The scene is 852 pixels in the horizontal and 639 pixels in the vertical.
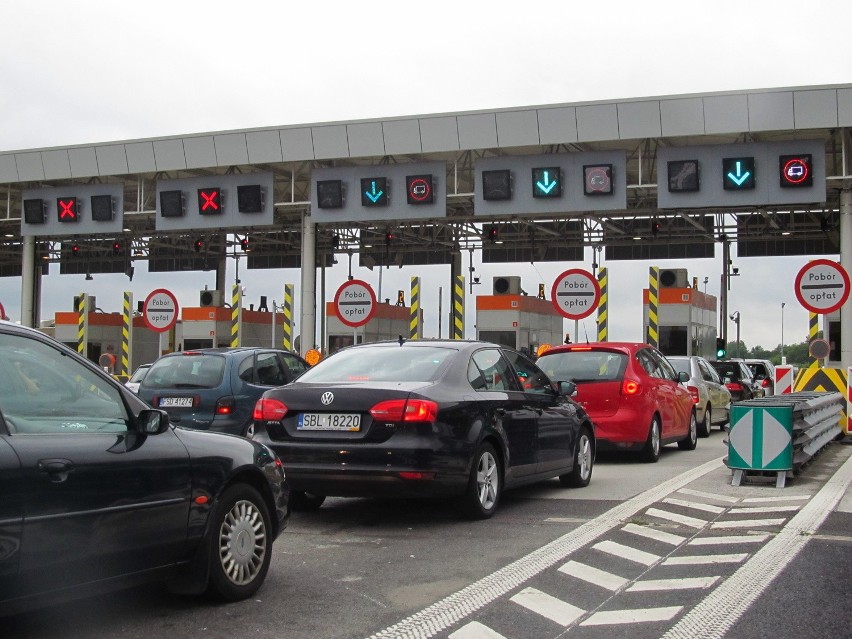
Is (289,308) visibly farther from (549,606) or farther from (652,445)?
(549,606)

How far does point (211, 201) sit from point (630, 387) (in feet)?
55.9

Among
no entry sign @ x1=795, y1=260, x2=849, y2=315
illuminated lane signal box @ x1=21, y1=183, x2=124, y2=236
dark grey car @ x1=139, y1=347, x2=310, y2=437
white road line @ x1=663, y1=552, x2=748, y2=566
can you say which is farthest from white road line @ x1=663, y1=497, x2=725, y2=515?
illuminated lane signal box @ x1=21, y1=183, x2=124, y2=236

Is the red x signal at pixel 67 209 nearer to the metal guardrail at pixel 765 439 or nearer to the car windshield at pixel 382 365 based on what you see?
the car windshield at pixel 382 365

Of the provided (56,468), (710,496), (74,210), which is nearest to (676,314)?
(74,210)

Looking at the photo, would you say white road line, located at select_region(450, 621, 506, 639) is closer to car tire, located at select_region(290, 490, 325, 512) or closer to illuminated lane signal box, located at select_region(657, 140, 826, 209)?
car tire, located at select_region(290, 490, 325, 512)

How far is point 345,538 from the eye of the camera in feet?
26.2

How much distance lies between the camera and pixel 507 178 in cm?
2539

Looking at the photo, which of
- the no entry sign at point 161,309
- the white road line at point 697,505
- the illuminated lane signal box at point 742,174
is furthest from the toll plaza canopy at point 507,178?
the white road line at point 697,505

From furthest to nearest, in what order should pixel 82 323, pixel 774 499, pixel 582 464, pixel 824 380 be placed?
1. pixel 82 323
2. pixel 824 380
3. pixel 582 464
4. pixel 774 499

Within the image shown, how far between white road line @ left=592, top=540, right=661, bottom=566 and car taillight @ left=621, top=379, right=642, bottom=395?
19.9 ft

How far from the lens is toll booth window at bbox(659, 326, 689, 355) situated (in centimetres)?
3042

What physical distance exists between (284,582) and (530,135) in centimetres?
2003

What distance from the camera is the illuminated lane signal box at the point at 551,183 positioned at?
2458 cm

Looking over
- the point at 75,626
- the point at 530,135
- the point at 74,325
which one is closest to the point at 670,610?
the point at 75,626
